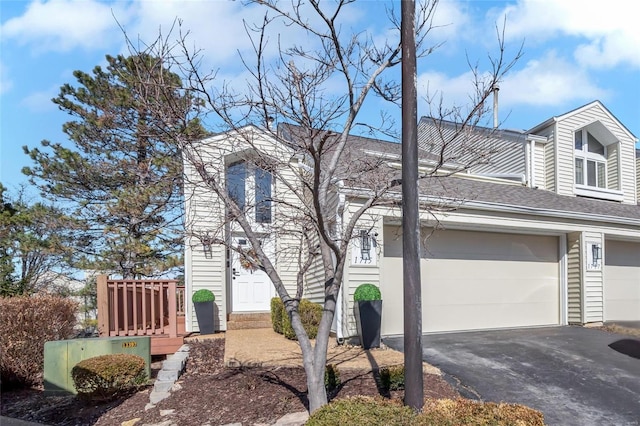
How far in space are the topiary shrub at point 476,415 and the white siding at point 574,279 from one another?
26.8 ft

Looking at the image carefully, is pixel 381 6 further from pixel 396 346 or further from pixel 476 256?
pixel 476 256

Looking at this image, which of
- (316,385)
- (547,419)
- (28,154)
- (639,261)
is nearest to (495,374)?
(547,419)

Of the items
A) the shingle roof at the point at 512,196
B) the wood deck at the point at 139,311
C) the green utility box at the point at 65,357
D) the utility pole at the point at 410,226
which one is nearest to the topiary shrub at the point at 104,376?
the green utility box at the point at 65,357

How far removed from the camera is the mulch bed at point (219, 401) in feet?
17.2

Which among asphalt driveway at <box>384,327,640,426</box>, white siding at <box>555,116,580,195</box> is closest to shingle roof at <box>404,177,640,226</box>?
white siding at <box>555,116,580,195</box>

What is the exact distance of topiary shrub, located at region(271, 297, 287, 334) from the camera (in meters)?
9.23

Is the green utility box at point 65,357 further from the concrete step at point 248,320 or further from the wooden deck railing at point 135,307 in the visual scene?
the concrete step at point 248,320

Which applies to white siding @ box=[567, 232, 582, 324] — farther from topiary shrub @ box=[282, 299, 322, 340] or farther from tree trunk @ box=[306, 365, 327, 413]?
tree trunk @ box=[306, 365, 327, 413]

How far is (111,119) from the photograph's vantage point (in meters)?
10.5

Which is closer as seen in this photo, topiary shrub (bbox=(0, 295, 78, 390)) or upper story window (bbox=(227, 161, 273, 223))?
upper story window (bbox=(227, 161, 273, 223))

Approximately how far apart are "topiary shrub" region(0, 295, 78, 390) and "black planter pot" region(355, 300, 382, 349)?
215 inches

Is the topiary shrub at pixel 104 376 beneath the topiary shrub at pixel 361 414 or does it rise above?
beneath

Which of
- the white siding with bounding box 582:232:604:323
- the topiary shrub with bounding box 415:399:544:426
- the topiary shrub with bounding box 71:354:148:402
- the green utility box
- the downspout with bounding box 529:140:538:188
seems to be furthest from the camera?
the downspout with bounding box 529:140:538:188

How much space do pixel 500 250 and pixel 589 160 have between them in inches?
217
